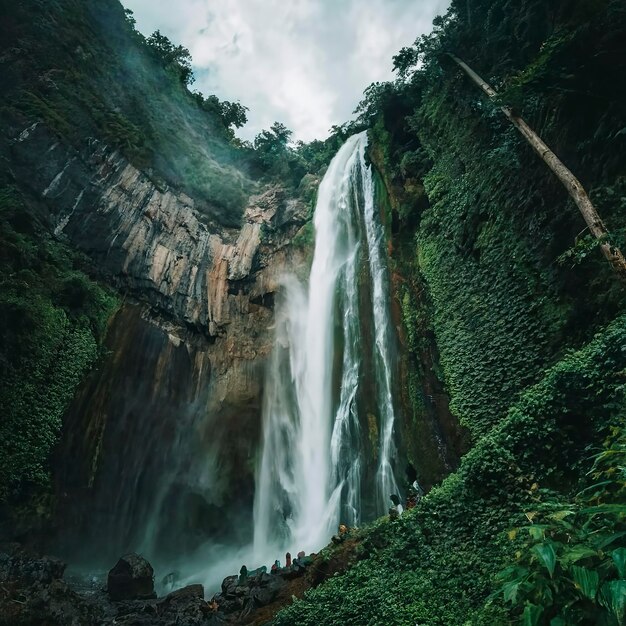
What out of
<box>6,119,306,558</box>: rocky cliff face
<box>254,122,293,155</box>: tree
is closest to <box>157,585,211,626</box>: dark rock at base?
<box>6,119,306,558</box>: rocky cliff face

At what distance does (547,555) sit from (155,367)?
13.9 m

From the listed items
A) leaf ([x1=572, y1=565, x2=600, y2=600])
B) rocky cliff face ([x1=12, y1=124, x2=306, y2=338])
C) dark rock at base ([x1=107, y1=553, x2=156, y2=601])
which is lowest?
leaf ([x1=572, y1=565, x2=600, y2=600])

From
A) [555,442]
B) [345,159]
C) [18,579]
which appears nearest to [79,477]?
[18,579]

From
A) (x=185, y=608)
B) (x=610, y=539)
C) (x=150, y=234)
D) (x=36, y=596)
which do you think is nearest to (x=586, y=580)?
(x=610, y=539)

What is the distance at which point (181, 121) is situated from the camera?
79.9ft

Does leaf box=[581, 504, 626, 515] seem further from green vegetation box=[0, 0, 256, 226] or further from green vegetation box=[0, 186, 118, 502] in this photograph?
green vegetation box=[0, 0, 256, 226]

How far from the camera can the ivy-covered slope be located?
330 centimetres

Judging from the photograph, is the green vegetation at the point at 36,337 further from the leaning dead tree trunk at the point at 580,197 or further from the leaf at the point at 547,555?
Result: the leaning dead tree trunk at the point at 580,197

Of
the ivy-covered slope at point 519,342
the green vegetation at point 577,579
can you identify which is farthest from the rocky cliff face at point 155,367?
the green vegetation at point 577,579

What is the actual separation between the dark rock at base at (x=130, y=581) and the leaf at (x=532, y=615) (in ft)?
33.0

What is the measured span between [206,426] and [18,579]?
A: 24.5ft

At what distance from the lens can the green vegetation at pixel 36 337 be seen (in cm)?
1045

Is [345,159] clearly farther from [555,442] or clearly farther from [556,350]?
[555,442]

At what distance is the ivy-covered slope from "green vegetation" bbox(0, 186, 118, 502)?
823 centimetres
